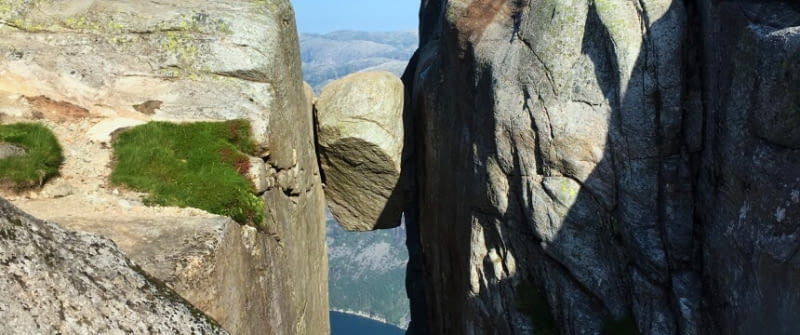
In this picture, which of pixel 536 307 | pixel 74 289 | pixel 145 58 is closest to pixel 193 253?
pixel 74 289

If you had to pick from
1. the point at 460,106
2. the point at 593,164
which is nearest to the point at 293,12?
the point at 460,106

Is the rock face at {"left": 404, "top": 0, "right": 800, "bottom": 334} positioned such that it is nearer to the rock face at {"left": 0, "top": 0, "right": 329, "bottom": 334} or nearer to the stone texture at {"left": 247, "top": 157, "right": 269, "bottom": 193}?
the rock face at {"left": 0, "top": 0, "right": 329, "bottom": 334}

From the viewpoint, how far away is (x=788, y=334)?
1036cm

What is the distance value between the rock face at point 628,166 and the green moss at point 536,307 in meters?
0.04

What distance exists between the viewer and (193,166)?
14445 mm

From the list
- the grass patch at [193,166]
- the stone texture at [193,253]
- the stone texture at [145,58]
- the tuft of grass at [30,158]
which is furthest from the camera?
the stone texture at [145,58]

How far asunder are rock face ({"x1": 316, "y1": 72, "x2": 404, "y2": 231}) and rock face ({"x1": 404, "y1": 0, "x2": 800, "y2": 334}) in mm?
4700

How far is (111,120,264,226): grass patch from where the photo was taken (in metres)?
13.0

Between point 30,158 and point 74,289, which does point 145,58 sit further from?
point 74,289

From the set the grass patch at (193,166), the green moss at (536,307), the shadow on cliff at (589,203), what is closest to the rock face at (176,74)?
the grass patch at (193,166)

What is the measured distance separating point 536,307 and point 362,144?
9681 mm

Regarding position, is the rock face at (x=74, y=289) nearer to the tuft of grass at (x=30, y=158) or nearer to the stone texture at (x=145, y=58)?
the tuft of grass at (x=30, y=158)

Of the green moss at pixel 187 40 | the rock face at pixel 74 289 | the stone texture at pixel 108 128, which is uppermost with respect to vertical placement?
the green moss at pixel 187 40

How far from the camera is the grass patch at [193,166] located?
13.0m
